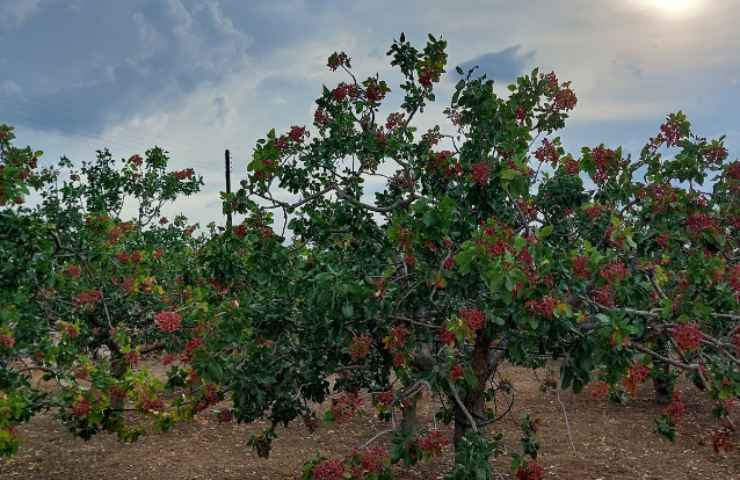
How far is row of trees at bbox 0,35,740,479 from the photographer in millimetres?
4879

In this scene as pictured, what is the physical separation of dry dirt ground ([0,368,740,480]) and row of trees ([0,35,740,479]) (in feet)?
7.51

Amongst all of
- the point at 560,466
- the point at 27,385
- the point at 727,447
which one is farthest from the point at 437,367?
the point at 560,466

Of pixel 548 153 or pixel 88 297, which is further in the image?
pixel 88 297

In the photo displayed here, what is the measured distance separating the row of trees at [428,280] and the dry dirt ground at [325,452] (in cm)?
229

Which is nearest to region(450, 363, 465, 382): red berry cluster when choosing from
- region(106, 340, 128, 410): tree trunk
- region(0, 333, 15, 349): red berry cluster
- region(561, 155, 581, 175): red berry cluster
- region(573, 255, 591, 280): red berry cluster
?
region(573, 255, 591, 280): red berry cluster

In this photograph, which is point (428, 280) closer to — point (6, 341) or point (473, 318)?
point (473, 318)

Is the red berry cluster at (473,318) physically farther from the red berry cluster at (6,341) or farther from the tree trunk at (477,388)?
the red berry cluster at (6,341)

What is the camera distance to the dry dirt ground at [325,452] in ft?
29.1

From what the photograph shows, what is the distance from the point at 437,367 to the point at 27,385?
374cm

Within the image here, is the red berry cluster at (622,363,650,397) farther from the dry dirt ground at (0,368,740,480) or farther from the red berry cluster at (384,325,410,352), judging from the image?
the dry dirt ground at (0,368,740,480)

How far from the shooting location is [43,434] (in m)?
10.8

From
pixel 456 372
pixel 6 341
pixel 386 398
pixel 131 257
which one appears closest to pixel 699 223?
Result: pixel 456 372

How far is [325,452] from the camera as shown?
32.4ft

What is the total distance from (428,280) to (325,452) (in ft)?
18.7
